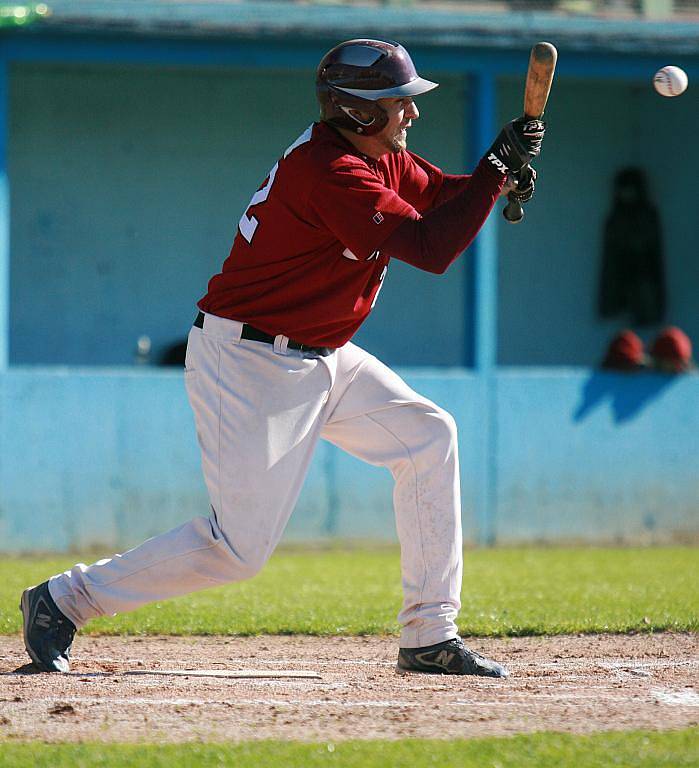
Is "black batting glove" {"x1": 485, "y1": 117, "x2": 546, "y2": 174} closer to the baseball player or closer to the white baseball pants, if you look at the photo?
the baseball player

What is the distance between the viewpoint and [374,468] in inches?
393

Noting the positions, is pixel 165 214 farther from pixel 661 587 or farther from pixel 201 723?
pixel 201 723

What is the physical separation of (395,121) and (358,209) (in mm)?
457

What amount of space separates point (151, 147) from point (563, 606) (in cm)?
663

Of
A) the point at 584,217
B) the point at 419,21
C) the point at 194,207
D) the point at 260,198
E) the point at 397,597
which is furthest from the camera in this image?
the point at 584,217

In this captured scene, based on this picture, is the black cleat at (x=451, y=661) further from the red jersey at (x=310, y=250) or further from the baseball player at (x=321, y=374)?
the red jersey at (x=310, y=250)

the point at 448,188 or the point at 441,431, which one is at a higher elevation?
the point at 448,188

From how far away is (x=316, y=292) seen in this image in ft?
15.5

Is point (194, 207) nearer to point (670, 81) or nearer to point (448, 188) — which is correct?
point (670, 81)

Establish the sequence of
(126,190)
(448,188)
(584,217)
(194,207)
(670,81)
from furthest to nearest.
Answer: (584,217), (194,207), (126,190), (670,81), (448,188)

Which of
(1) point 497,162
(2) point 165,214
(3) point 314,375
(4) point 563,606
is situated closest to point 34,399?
(2) point 165,214

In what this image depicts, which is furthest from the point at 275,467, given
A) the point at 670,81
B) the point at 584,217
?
the point at 584,217

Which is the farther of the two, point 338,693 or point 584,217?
point 584,217

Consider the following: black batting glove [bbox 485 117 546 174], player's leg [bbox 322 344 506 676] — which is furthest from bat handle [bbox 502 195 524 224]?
player's leg [bbox 322 344 506 676]
